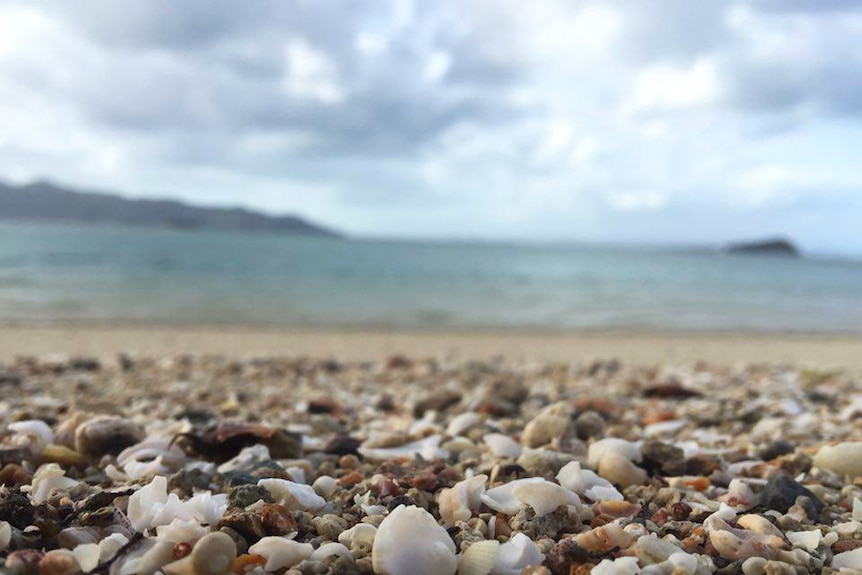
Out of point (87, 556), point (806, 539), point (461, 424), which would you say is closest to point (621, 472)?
point (806, 539)

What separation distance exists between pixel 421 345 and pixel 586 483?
23.6 ft

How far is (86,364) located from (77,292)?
9684 millimetres

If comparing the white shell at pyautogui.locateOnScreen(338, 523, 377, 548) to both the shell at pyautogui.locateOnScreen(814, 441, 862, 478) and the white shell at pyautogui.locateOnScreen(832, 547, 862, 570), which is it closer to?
the white shell at pyautogui.locateOnScreen(832, 547, 862, 570)

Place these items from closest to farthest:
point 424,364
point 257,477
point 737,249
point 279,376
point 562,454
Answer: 1. point 257,477
2. point 562,454
3. point 279,376
4. point 424,364
5. point 737,249

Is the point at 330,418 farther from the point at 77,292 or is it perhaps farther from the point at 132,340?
the point at 77,292

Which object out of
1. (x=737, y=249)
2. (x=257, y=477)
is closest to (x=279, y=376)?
(x=257, y=477)

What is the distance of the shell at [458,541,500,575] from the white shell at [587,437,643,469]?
0.96m

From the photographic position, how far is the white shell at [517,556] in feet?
5.41

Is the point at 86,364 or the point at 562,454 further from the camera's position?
the point at 86,364

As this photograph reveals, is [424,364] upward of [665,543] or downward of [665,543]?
downward

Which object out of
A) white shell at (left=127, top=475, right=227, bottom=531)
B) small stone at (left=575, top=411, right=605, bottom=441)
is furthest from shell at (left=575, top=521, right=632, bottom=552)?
small stone at (left=575, top=411, right=605, bottom=441)

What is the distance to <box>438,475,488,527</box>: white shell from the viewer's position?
1984 mm

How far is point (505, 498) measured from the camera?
207 cm

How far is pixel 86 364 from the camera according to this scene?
5961mm
